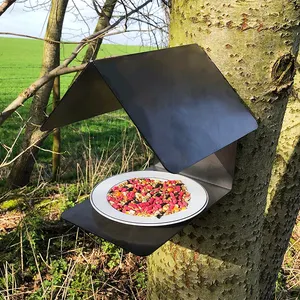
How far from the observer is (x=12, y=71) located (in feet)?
50.5

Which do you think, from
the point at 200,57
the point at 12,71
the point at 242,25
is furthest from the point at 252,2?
A: the point at 12,71

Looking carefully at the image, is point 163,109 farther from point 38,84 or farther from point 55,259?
point 55,259

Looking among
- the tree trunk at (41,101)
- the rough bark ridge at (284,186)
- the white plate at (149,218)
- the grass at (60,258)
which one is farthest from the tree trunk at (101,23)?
the white plate at (149,218)

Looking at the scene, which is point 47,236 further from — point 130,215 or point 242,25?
point 242,25

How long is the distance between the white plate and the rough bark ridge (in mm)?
652

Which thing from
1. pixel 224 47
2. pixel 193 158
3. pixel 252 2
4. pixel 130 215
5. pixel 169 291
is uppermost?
pixel 252 2

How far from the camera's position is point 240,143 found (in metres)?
1.08

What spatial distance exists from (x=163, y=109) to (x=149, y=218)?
0.30 metres

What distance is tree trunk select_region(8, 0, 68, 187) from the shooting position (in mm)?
3441

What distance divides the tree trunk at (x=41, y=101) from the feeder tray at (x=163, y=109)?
2519 millimetres

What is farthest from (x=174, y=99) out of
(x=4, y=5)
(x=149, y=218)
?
(x=4, y=5)

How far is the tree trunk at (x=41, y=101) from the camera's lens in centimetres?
344

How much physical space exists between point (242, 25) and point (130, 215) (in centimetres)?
57

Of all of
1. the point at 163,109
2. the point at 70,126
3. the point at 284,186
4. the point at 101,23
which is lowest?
the point at 70,126
